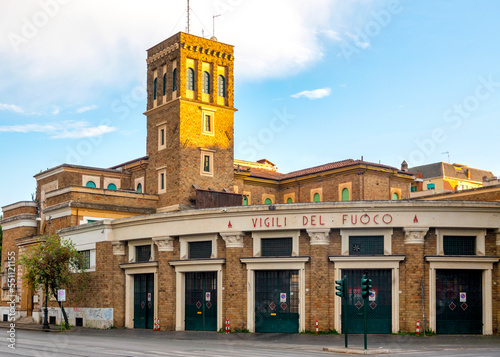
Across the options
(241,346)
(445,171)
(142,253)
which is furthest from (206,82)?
(445,171)

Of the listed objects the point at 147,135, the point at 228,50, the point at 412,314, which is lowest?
the point at 412,314

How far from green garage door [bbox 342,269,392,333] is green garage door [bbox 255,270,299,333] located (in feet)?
9.68

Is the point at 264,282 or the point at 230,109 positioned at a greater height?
the point at 230,109

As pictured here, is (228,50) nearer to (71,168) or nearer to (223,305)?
(71,168)

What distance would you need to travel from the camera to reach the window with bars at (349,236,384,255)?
1389 inches

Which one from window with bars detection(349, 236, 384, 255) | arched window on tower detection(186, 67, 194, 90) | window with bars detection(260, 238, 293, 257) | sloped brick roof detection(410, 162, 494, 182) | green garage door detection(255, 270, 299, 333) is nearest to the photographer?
window with bars detection(349, 236, 384, 255)

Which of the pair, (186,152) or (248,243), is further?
(186,152)

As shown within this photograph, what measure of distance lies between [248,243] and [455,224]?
11248 millimetres

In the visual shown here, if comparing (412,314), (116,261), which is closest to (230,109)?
(116,261)

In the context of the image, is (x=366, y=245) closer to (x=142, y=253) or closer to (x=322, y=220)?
(x=322, y=220)

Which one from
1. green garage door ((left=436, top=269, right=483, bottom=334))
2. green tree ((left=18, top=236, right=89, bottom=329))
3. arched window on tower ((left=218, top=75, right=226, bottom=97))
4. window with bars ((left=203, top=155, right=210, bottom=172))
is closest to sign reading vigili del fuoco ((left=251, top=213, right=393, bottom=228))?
green garage door ((left=436, top=269, right=483, bottom=334))

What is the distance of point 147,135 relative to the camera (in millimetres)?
60062

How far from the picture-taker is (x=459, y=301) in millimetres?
34844

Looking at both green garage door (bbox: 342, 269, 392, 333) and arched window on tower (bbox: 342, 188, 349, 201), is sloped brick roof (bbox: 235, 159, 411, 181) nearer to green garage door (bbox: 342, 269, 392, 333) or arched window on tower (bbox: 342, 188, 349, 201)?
arched window on tower (bbox: 342, 188, 349, 201)
